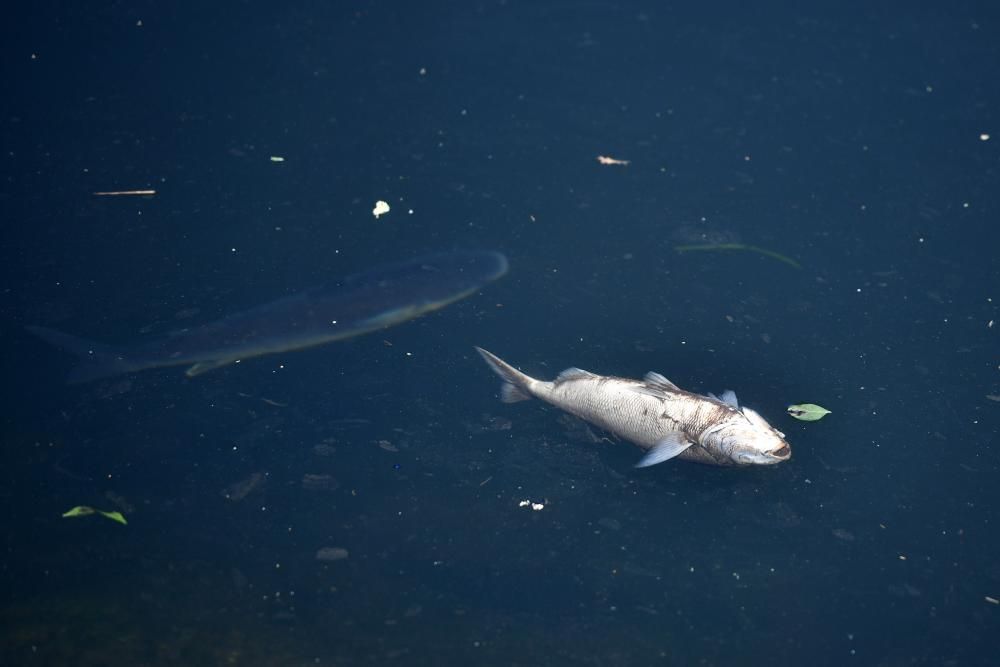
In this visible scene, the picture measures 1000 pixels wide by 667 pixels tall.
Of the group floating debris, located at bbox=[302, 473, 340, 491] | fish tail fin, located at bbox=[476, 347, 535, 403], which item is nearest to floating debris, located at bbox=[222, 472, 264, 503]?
floating debris, located at bbox=[302, 473, 340, 491]

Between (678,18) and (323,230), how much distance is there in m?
2.92

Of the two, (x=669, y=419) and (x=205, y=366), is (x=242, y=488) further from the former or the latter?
(x=669, y=419)

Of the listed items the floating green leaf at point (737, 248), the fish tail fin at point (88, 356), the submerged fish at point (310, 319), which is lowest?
the fish tail fin at point (88, 356)

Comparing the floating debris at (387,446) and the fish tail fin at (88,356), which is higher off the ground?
the fish tail fin at (88,356)

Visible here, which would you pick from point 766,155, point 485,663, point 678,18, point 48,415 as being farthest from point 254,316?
point 678,18

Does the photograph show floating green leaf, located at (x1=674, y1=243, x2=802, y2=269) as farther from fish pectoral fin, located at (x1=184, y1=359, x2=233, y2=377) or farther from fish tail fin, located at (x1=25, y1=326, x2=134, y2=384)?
fish tail fin, located at (x1=25, y1=326, x2=134, y2=384)

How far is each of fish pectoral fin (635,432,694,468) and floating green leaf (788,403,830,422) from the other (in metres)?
0.64

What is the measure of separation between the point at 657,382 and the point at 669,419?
10.8 inches

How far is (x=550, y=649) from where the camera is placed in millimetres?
3121

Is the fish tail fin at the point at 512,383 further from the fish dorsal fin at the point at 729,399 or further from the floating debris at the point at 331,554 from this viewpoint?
the floating debris at the point at 331,554

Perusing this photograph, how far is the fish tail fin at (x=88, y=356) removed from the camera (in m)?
3.87

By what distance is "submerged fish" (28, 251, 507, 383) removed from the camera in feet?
12.9

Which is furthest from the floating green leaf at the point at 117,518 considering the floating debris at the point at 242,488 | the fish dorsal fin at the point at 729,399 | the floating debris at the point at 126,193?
the fish dorsal fin at the point at 729,399

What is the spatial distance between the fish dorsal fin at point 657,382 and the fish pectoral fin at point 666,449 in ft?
0.83
